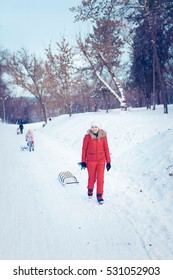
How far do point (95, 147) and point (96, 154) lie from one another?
182mm

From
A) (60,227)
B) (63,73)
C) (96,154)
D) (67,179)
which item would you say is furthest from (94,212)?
(63,73)

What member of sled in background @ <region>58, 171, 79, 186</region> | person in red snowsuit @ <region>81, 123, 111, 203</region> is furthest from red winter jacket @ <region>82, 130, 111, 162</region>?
sled in background @ <region>58, 171, 79, 186</region>

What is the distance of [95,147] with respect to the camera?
21.6 feet

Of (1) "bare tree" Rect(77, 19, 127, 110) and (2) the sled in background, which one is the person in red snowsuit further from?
(1) "bare tree" Rect(77, 19, 127, 110)

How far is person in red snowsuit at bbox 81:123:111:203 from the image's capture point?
6.59 metres

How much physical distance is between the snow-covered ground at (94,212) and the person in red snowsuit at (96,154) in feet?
1.96

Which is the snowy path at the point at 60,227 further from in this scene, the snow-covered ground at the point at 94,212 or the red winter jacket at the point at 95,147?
the red winter jacket at the point at 95,147

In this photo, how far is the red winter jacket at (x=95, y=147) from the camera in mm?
6594

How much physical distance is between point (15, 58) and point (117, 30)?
1915cm

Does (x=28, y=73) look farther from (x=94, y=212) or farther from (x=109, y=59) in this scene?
(x=94, y=212)

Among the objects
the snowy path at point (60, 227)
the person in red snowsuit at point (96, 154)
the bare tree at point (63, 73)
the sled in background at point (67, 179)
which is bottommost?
the snowy path at point (60, 227)

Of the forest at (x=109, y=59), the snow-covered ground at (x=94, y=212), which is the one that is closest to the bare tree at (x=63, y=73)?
the forest at (x=109, y=59)
